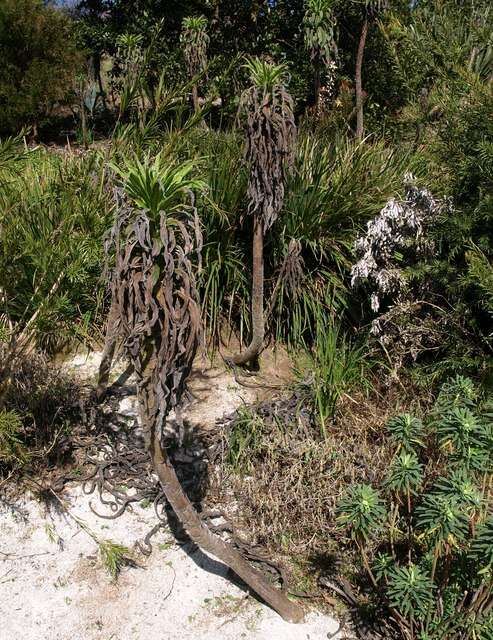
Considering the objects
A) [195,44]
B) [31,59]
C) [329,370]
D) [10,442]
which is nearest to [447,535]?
[329,370]

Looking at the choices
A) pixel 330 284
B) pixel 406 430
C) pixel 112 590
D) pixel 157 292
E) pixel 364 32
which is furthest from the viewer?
pixel 364 32

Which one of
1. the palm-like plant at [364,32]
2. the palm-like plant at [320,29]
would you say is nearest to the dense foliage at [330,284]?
the palm-like plant at [364,32]

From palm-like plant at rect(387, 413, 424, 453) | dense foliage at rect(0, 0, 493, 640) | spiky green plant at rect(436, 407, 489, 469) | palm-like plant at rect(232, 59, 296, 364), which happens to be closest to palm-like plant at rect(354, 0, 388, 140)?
dense foliage at rect(0, 0, 493, 640)

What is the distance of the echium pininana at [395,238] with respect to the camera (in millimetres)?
4547

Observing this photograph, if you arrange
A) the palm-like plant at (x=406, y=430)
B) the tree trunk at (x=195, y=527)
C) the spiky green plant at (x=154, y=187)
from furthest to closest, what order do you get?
1. the tree trunk at (x=195, y=527)
2. the palm-like plant at (x=406, y=430)
3. the spiky green plant at (x=154, y=187)

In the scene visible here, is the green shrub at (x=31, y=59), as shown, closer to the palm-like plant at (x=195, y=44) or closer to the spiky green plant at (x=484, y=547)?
the palm-like plant at (x=195, y=44)

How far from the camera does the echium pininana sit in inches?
179

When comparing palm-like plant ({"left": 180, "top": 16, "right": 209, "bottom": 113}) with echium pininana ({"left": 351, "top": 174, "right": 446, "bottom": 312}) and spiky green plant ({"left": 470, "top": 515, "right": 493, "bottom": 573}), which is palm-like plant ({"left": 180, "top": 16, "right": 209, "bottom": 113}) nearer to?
echium pininana ({"left": 351, "top": 174, "right": 446, "bottom": 312})

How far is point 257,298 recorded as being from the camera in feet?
15.2

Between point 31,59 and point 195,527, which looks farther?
point 31,59

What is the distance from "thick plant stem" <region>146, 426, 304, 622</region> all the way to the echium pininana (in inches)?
84.9

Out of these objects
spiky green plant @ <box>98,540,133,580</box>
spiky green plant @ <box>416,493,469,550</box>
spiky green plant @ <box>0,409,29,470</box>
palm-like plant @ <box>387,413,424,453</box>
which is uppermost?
palm-like plant @ <box>387,413,424,453</box>

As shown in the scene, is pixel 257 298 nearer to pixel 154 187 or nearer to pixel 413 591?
pixel 154 187

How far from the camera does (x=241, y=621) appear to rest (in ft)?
10.4
